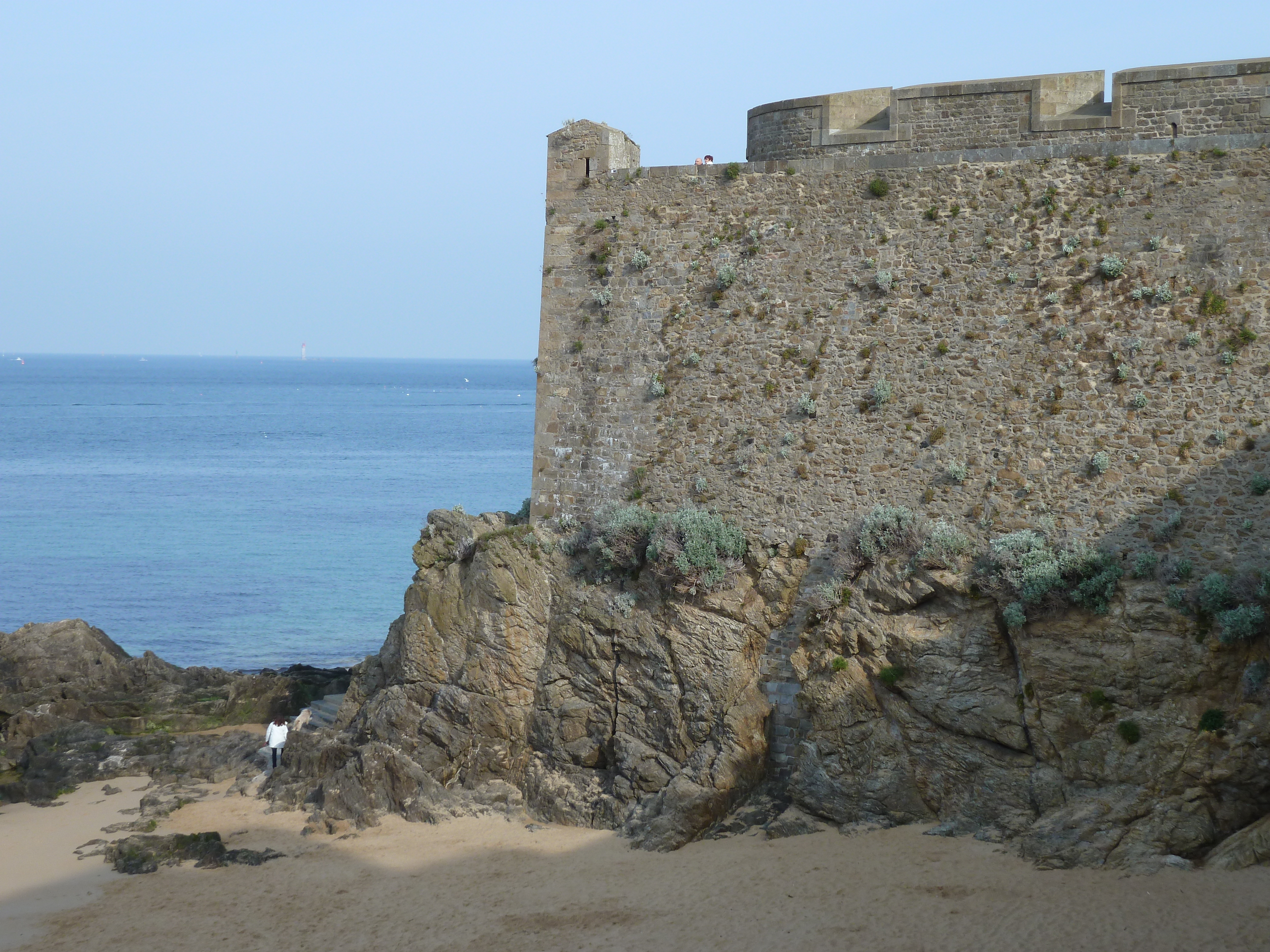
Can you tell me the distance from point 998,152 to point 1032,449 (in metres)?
4.14

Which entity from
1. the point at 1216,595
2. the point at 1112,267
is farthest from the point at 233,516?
the point at 1216,595

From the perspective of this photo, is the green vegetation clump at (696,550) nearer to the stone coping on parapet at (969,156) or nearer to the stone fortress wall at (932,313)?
the stone fortress wall at (932,313)

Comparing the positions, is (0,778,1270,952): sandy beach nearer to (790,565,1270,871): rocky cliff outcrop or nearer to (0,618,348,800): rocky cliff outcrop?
(790,565,1270,871): rocky cliff outcrop

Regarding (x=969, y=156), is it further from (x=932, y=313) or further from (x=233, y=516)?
(x=233, y=516)

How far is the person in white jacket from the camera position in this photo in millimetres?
22219

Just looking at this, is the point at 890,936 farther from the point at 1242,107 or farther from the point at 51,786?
the point at 51,786

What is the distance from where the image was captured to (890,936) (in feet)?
48.8

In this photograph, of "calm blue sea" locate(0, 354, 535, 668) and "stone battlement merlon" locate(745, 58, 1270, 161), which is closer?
"stone battlement merlon" locate(745, 58, 1270, 161)

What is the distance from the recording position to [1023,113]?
58.5ft

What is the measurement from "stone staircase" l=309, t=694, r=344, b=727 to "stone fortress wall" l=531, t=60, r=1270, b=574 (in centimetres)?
622

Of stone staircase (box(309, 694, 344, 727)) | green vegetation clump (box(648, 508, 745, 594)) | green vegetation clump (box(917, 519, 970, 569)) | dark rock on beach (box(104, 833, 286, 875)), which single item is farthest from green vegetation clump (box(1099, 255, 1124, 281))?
stone staircase (box(309, 694, 344, 727))

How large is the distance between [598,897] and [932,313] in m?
9.15

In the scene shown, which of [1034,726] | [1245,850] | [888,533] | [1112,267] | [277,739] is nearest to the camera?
[1245,850]

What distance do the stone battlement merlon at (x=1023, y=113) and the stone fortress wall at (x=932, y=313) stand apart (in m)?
0.03
